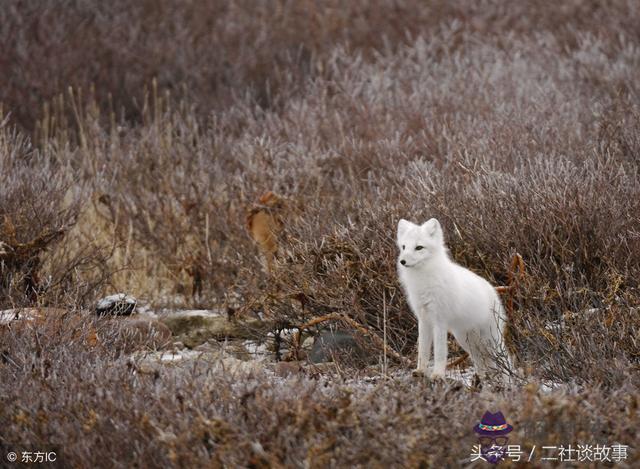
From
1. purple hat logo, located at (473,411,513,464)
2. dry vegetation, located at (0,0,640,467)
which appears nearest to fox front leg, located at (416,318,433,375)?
dry vegetation, located at (0,0,640,467)

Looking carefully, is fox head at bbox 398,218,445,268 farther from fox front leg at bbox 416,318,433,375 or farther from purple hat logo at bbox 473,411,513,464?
purple hat logo at bbox 473,411,513,464

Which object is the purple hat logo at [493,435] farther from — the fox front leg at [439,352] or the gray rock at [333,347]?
the gray rock at [333,347]

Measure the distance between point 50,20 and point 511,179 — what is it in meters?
6.96

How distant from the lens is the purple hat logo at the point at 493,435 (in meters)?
2.53

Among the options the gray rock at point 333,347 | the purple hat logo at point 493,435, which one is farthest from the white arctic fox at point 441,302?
the gray rock at point 333,347

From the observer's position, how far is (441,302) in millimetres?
3279

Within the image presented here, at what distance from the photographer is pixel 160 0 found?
1140 centimetres

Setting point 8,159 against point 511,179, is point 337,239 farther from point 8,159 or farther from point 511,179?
point 8,159

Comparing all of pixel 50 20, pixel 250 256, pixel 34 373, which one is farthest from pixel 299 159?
pixel 50 20

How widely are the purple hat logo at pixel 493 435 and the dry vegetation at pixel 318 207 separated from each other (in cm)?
5

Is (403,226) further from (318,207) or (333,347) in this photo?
(318,207)

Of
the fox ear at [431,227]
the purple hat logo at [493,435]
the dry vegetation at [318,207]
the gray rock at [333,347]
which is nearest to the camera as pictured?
the purple hat logo at [493,435]

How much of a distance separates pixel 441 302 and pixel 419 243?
0.22 meters

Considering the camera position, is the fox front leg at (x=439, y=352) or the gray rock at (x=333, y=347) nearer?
the fox front leg at (x=439, y=352)
